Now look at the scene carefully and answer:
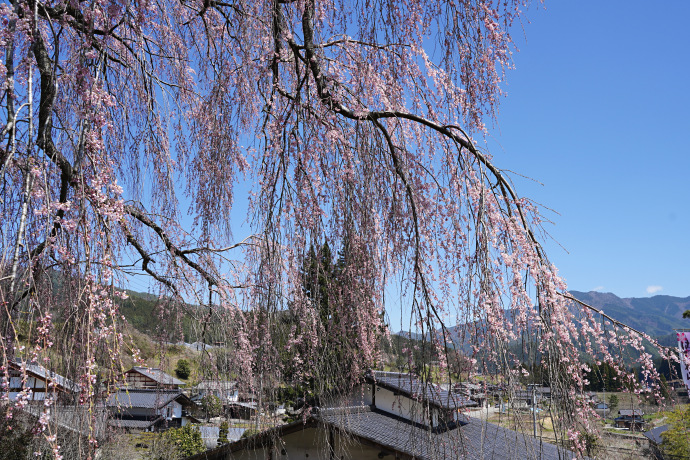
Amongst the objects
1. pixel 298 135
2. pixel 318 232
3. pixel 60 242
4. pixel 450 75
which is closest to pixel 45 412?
pixel 60 242

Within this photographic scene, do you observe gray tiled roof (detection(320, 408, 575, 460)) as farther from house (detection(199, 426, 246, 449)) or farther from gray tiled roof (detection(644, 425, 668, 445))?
house (detection(199, 426, 246, 449))

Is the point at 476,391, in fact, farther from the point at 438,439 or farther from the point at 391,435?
the point at 391,435

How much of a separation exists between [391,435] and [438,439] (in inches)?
259

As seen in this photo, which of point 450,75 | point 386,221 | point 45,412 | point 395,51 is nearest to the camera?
point 45,412

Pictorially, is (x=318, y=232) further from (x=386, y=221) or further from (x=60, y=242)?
(x=60, y=242)

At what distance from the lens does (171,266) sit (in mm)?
3840

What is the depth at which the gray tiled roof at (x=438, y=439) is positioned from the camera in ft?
6.45

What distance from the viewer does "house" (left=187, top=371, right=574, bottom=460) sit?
1.99 metres

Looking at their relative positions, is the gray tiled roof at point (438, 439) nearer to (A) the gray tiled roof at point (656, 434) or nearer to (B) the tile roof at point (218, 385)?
(B) the tile roof at point (218, 385)

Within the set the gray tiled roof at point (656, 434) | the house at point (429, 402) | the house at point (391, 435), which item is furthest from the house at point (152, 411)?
A: the house at point (429, 402)

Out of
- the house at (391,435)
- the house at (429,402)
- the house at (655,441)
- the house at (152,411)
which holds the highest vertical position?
the house at (429,402)

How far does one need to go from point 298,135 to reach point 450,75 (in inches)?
30.5

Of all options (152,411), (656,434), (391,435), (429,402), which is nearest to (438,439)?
(429,402)

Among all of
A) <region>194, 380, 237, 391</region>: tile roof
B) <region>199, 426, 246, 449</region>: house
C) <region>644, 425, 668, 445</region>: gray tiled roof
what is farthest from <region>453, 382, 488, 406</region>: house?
<region>644, 425, 668, 445</region>: gray tiled roof
